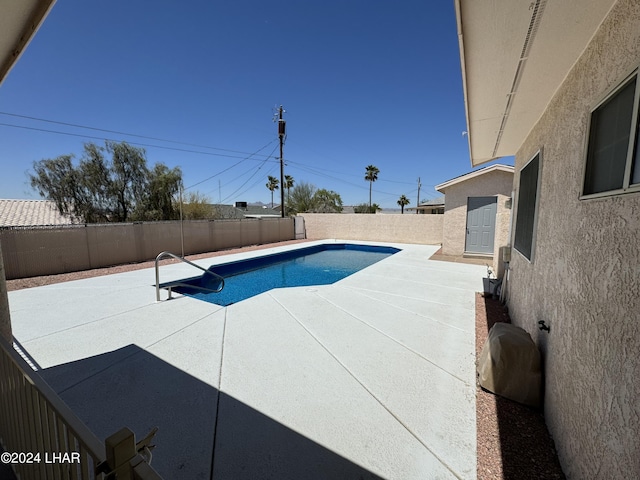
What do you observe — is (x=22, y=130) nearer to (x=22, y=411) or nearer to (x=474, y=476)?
(x=22, y=411)

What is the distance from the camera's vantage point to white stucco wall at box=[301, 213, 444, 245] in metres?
15.0

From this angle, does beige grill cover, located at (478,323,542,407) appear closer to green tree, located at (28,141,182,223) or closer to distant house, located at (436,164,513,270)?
distant house, located at (436,164,513,270)

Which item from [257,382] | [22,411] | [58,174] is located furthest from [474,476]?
[58,174]

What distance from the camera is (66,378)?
285cm

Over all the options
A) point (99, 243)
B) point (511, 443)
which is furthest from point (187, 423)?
point (99, 243)

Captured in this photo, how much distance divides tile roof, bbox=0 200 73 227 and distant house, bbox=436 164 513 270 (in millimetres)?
24096

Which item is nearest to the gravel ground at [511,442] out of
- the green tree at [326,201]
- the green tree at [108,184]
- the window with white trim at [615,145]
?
the window with white trim at [615,145]

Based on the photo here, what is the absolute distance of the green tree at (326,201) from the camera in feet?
122

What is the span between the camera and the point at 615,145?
5.16 feet

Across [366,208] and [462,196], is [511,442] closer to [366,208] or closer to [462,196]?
[462,196]

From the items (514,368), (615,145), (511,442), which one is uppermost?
(615,145)

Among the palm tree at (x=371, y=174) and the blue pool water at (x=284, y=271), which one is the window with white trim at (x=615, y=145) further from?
the palm tree at (x=371, y=174)

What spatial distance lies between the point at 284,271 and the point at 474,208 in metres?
8.06

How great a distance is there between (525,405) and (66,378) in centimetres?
466
